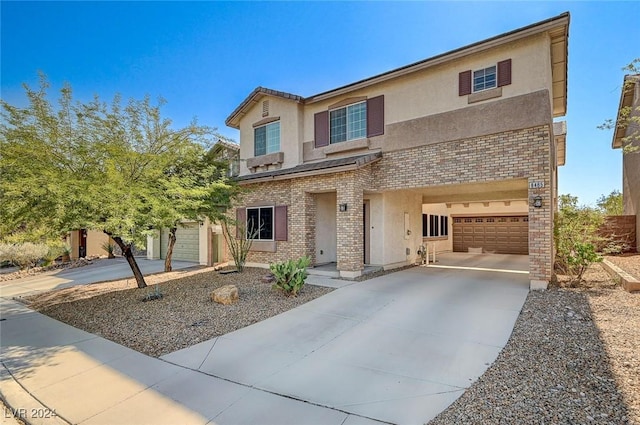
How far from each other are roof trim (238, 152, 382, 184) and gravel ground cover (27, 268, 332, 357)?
4.02 metres

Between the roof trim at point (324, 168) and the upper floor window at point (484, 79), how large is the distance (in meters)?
3.59

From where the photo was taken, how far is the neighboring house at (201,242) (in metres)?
15.5

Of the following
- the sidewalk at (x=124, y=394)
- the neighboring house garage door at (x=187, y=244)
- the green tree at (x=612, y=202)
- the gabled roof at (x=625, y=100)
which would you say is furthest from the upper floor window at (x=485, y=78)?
the green tree at (x=612, y=202)

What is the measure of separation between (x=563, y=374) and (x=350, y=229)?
24.0ft

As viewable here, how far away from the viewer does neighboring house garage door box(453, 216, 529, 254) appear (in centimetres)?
1891

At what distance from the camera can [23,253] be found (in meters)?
15.3

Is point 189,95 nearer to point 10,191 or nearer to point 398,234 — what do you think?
point 10,191

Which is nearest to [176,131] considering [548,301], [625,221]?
[548,301]

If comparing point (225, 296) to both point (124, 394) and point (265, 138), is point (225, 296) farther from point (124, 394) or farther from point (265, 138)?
point (265, 138)

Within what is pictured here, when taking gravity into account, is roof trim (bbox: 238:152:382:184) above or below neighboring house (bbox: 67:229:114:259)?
above

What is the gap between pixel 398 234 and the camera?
1320 cm

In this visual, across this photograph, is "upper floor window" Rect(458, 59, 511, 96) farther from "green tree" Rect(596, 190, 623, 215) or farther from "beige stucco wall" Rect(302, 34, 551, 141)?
"green tree" Rect(596, 190, 623, 215)

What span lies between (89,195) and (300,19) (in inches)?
375

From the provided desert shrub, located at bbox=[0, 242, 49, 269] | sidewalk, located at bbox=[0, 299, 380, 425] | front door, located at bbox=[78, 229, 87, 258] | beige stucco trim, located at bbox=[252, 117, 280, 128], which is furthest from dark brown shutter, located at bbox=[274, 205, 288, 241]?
front door, located at bbox=[78, 229, 87, 258]
